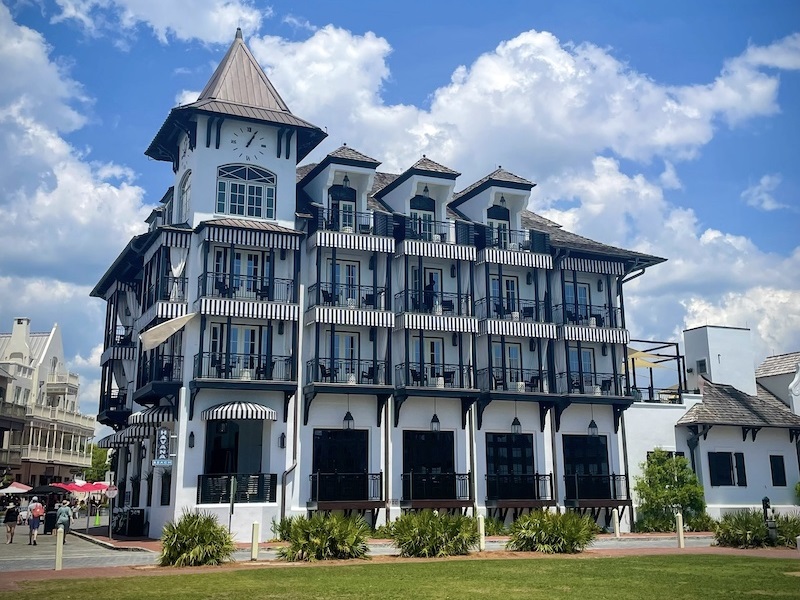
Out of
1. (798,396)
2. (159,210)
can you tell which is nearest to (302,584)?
(159,210)

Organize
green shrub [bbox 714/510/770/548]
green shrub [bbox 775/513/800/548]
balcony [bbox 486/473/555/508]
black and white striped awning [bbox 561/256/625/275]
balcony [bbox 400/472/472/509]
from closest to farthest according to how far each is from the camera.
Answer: green shrub [bbox 775/513/800/548], green shrub [bbox 714/510/770/548], balcony [bbox 400/472/472/509], balcony [bbox 486/473/555/508], black and white striped awning [bbox 561/256/625/275]

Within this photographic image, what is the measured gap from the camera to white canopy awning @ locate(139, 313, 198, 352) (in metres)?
33.2

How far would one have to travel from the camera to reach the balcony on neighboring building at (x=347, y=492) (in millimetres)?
34562

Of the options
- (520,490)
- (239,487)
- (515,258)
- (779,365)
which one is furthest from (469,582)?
(779,365)

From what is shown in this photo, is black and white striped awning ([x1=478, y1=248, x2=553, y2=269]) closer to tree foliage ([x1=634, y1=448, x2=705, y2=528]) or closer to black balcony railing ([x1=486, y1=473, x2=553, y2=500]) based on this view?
black balcony railing ([x1=486, y1=473, x2=553, y2=500])

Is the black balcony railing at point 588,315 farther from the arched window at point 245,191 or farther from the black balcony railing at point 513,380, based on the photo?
the arched window at point 245,191

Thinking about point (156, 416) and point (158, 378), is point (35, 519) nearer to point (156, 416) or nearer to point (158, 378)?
point (156, 416)

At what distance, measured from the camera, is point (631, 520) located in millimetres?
39781

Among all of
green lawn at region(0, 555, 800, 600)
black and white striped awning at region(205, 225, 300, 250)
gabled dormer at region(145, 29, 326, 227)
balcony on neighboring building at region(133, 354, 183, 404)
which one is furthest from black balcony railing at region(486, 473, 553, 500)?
green lawn at region(0, 555, 800, 600)

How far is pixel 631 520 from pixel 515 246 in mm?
13649

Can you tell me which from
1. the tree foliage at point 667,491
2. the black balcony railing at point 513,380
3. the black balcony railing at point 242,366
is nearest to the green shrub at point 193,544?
the black balcony railing at point 242,366

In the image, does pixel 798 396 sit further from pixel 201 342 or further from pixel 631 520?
pixel 201 342

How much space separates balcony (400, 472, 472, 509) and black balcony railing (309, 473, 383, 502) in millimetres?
1259

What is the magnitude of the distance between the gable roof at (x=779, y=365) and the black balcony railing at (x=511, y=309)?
48.4ft
